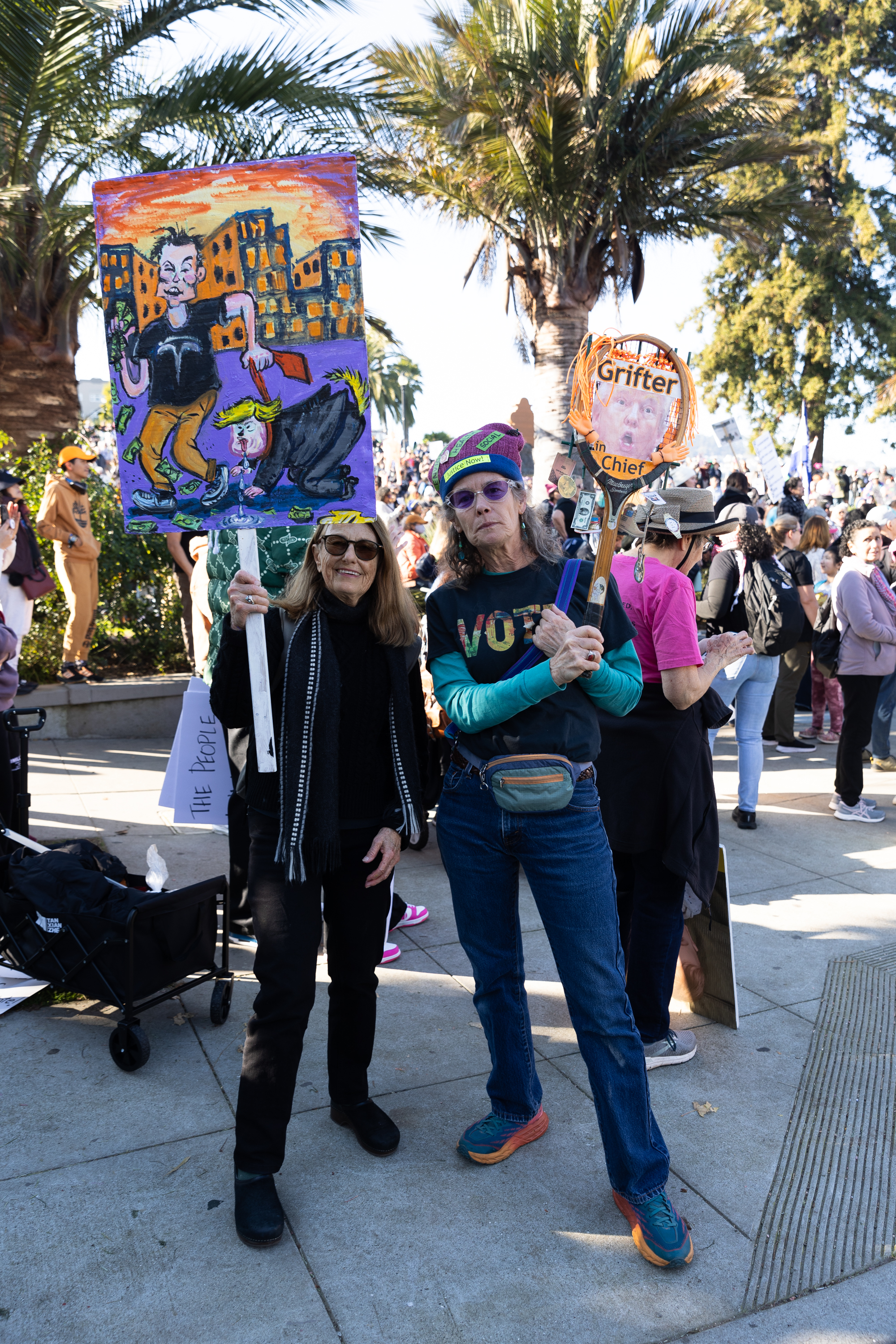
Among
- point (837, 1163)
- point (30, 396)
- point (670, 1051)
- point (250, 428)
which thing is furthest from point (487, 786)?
point (30, 396)

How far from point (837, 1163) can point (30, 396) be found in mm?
9311

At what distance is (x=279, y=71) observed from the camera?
27.6ft

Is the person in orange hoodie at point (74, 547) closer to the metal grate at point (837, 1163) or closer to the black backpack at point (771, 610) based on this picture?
the black backpack at point (771, 610)

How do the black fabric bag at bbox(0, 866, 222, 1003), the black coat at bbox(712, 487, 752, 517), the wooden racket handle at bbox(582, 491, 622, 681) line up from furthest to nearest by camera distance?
the black coat at bbox(712, 487, 752, 517)
the black fabric bag at bbox(0, 866, 222, 1003)
the wooden racket handle at bbox(582, 491, 622, 681)

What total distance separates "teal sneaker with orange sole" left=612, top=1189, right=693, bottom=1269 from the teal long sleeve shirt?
1244 millimetres

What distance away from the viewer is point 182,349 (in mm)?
2580

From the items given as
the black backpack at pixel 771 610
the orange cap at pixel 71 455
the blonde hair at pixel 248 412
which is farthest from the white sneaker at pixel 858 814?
the orange cap at pixel 71 455

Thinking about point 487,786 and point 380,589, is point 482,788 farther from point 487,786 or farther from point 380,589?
point 380,589

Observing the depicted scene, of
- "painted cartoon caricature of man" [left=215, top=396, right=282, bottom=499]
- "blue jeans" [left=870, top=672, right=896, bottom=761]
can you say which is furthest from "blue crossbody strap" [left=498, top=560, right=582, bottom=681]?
"blue jeans" [left=870, top=672, right=896, bottom=761]

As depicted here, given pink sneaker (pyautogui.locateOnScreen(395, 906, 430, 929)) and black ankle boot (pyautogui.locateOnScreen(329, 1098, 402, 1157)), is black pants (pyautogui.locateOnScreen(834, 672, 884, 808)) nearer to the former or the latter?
pink sneaker (pyautogui.locateOnScreen(395, 906, 430, 929))

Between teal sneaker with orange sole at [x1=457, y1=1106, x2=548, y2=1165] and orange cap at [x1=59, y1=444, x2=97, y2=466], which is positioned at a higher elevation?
orange cap at [x1=59, y1=444, x2=97, y2=466]

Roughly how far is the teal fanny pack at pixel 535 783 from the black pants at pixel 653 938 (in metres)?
0.79

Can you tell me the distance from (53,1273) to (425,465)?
1137 inches

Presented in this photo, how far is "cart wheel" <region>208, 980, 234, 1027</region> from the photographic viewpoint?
3.54 metres
